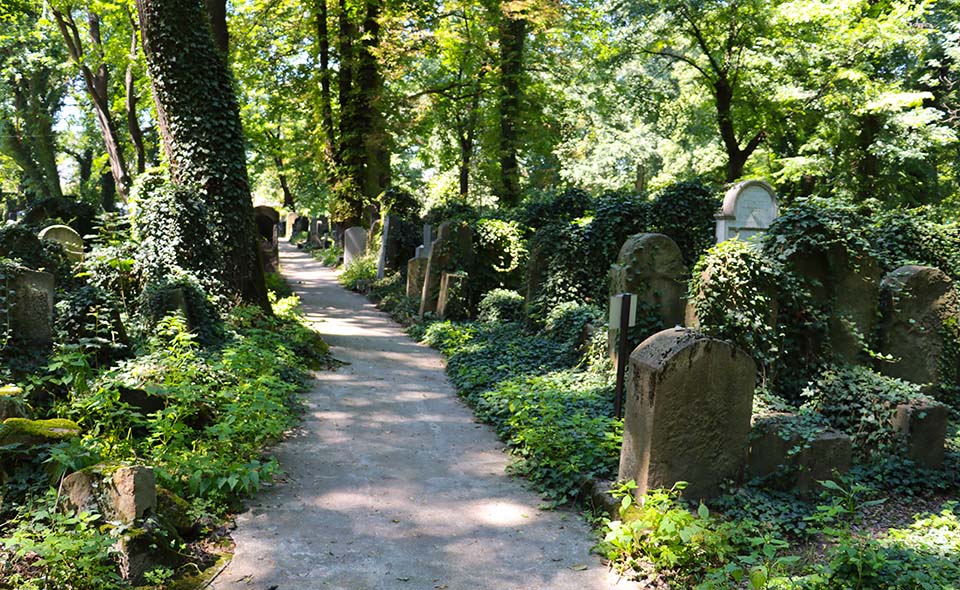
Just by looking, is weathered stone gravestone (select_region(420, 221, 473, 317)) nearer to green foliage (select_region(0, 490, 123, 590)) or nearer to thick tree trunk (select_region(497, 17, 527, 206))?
thick tree trunk (select_region(497, 17, 527, 206))

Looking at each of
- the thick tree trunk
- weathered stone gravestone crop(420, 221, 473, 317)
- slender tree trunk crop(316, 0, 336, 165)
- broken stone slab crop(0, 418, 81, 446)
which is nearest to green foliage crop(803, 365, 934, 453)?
broken stone slab crop(0, 418, 81, 446)

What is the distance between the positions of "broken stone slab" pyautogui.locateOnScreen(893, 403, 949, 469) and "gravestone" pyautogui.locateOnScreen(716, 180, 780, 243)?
6721 millimetres

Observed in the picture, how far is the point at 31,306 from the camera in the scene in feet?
21.1

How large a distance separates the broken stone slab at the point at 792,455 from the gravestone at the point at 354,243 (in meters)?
17.7

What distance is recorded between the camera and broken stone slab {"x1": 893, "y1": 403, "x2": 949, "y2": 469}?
628cm

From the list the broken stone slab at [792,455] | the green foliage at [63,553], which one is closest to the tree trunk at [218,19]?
the green foliage at [63,553]

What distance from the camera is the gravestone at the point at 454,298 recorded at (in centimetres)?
1323

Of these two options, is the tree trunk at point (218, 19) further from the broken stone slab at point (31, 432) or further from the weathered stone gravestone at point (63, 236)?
the broken stone slab at point (31, 432)

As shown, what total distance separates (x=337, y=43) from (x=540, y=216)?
13.4m

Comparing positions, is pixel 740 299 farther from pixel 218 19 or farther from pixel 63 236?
pixel 63 236

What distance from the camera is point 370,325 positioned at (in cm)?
1413

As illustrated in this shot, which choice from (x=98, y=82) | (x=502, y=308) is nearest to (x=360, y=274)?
(x=502, y=308)

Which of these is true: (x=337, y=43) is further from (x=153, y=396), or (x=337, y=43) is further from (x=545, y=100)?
(x=153, y=396)

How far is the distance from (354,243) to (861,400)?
17.8m
